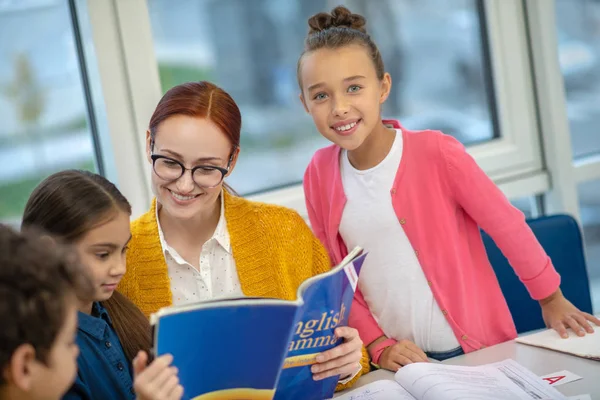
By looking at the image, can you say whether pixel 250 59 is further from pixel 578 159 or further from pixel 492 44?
pixel 578 159

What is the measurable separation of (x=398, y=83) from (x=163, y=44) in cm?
89

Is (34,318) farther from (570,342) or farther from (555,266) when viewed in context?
(555,266)

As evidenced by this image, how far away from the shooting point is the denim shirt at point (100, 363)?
1.43 meters

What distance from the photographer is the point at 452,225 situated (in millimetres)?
1837

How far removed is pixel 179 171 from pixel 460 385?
0.74m

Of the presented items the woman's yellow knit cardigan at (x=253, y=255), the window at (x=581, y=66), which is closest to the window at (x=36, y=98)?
the woman's yellow knit cardigan at (x=253, y=255)

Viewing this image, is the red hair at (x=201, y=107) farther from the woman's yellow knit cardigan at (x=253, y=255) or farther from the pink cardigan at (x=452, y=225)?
the pink cardigan at (x=452, y=225)

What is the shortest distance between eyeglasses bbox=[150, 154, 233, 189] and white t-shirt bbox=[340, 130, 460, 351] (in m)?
0.40

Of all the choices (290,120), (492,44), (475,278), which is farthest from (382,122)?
(492,44)

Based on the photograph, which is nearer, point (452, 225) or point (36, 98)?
point (452, 225)

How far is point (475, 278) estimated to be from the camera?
75.0 inches

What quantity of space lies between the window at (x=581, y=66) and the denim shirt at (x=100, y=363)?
2.08 metres

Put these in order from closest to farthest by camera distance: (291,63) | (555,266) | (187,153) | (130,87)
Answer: (187,153), (555,266), (130,87), (291,63)

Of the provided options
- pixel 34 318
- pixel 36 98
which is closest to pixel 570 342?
pixel 34 318
